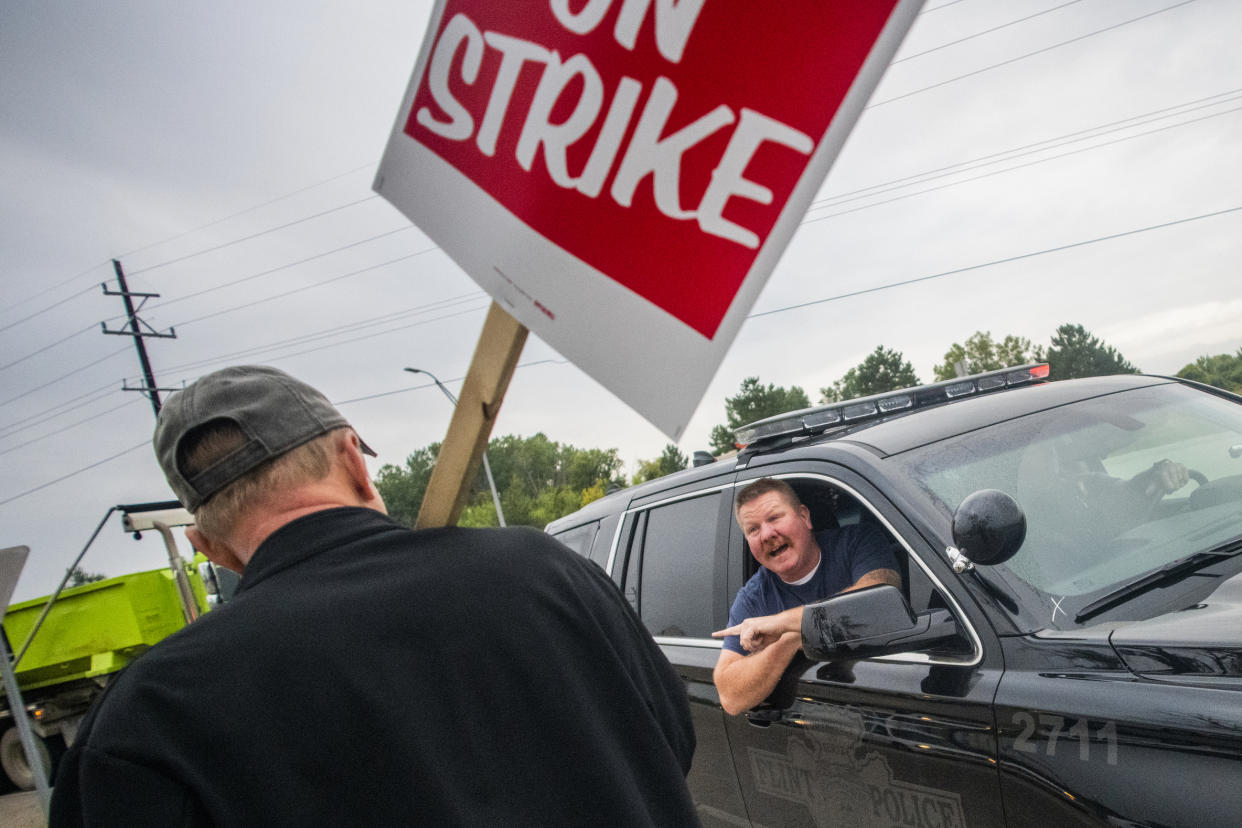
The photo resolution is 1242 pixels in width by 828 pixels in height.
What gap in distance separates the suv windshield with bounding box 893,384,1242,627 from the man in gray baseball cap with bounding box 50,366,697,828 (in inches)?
55.3

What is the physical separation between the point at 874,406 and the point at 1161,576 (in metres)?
1.34

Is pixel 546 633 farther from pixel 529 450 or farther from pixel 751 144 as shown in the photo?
pixel 529 450

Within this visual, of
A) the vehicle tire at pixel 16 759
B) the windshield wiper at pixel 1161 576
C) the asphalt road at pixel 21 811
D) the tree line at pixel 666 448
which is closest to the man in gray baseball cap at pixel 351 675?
the windshield wiper at pixel 1161 576

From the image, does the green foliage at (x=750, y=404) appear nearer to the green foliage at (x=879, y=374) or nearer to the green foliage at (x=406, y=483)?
the green foliage at (x=879, y=374)

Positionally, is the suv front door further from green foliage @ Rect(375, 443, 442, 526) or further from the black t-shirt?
green foliage @ Rect(375, 443, 442, 526)

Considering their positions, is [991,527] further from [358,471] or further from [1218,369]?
[1218,369]

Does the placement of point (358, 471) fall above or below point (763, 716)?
above

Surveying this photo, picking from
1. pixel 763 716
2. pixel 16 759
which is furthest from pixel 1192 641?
pixel 16 759

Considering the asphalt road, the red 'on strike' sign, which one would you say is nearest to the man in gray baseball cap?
the red 'on strike' sign

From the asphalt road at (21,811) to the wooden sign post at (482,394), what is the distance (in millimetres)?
11178

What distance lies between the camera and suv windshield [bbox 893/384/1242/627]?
238 cm

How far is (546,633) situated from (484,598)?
110mm

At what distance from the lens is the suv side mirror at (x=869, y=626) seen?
2.34 meters

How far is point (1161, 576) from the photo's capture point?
7.59 feet
